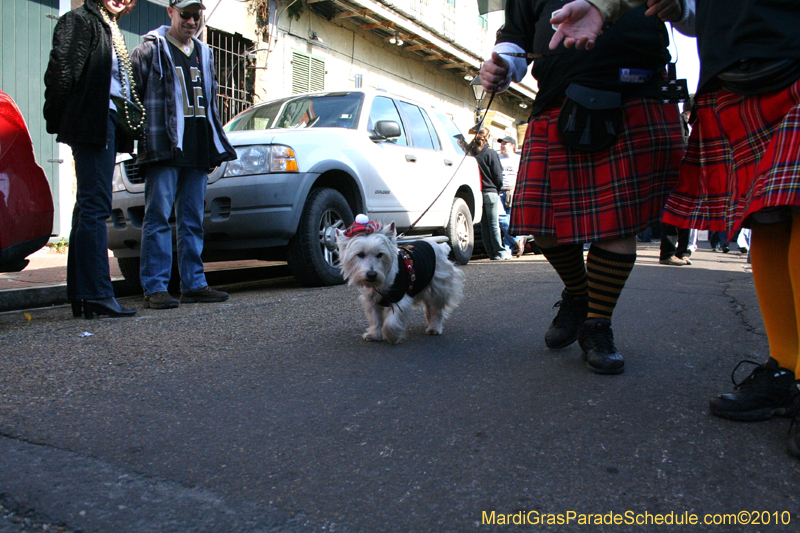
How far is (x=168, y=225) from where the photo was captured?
4.56m

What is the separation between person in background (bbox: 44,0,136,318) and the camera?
381 cm

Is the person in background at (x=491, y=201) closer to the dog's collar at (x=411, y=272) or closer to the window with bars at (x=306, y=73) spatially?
the dog's collar at (x=411, y=272)

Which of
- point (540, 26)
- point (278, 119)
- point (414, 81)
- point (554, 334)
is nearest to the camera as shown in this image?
point (540, 26)

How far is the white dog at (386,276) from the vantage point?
10.8 ft

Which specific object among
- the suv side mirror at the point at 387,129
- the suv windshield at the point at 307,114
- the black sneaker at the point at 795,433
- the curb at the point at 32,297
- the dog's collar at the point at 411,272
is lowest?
the curb at the point at 32,297

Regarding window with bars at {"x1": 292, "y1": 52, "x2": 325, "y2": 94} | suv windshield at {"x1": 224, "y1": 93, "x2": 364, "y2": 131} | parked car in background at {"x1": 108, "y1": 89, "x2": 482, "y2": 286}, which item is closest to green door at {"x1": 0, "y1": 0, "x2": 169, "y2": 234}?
suv windshield at {"x1": 224, "y1": 93, "x2": 364, "y2": 131}

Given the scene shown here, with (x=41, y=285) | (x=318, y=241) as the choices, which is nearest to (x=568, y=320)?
(x=318, y=241)

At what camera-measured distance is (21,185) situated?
3.79 meters

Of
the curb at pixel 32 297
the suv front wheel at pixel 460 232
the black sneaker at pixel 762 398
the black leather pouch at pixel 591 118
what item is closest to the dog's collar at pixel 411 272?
the black leather pouch at pixel 591 118

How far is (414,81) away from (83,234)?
14.8 meters

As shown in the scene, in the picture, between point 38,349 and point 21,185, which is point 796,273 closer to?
point 38,349

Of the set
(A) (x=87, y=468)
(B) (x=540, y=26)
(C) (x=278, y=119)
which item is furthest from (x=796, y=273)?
(C) (x=278, y=119)

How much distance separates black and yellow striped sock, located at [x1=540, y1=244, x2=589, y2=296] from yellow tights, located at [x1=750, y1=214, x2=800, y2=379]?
2.69 feet

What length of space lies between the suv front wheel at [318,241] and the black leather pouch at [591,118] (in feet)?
9.20
